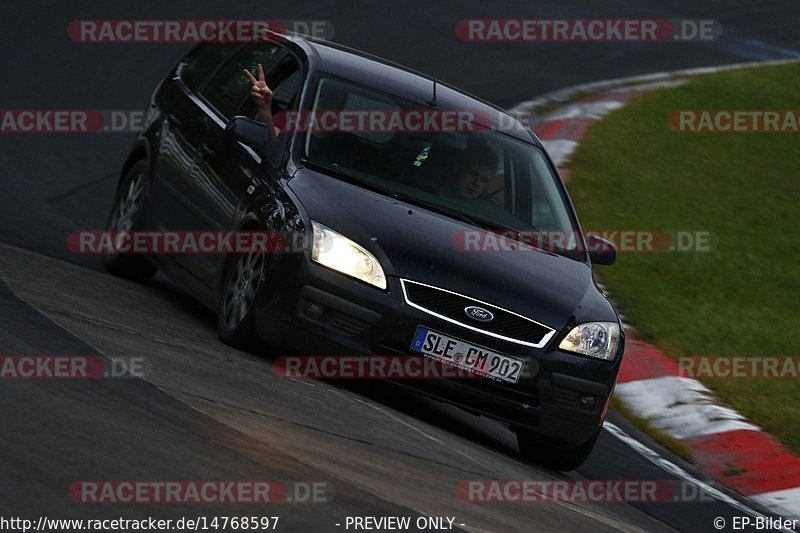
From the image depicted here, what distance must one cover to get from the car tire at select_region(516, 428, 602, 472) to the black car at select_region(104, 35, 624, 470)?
11 millimetres

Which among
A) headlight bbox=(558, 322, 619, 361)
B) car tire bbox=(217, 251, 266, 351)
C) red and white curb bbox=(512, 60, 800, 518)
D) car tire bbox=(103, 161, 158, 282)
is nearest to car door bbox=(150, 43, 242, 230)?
car tire bbox=(103, 161, 158, 282)

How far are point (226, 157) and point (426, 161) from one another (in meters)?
1.11

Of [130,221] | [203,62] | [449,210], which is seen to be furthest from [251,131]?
[203,62]

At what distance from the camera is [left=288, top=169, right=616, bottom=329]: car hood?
693 centimetres

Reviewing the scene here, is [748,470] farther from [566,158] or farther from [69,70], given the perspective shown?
Result: [69,70]

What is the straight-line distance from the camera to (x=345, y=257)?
272 inches

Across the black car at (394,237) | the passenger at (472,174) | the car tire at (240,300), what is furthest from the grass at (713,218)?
the car tire at (240,300)

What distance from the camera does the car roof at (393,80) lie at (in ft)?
26.9

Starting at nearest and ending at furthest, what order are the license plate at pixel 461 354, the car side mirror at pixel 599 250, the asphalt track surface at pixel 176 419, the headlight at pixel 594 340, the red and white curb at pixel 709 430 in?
the asphalt track surface at pixel 176 419, the license plate at pixel 461 354, the headlight at pixel 594 340, the red and white curb at pixel 709 430, the car side mirror at pixel 599 250

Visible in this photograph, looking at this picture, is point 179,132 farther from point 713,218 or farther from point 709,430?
point 713,218

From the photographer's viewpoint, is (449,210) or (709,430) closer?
(449,210)

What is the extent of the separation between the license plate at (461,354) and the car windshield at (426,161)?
3.16ft

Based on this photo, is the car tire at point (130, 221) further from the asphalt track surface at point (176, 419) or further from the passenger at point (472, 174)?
the passenger at point (472, 174)

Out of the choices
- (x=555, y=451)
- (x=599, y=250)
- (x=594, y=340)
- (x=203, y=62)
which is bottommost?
(x=555, y=451)
